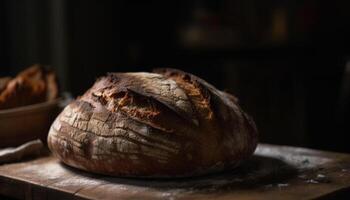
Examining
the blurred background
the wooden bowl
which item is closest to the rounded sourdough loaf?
the wooden bowl

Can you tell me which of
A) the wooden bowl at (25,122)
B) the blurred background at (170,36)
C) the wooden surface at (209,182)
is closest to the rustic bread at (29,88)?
the wooden bowl at (25,122)

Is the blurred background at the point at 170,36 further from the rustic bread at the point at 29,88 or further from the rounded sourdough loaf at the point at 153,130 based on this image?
the rounded sourdough loaf at the point at 153,130

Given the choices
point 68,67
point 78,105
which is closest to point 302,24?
point 68,67

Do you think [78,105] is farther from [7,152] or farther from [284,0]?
→ [284,0]

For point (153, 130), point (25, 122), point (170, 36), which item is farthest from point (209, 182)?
point (170, 36)

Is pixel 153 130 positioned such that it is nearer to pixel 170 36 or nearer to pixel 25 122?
pixel 25 122

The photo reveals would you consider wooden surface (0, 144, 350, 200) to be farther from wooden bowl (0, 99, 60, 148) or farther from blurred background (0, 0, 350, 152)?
blurred background (0, 0, 350, 152)
